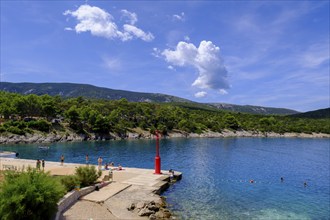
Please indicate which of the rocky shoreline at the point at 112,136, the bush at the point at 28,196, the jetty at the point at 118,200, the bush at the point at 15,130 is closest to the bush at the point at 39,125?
the rocky shoreline at the point at 112,136

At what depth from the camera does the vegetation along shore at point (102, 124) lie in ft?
315

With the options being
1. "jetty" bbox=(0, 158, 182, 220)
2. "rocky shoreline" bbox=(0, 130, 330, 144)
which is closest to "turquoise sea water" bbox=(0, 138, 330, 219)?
"jetty" bbox=(0, 158, 182, 220)

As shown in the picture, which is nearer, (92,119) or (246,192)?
(246,192)

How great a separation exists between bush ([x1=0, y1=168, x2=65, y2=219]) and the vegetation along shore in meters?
79.7

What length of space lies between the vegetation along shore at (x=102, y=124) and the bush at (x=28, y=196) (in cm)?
7969

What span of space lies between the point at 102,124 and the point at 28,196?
317ft

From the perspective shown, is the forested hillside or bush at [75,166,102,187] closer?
bush at [75,166,102,187]

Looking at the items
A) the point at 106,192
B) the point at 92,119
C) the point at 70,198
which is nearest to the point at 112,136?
the point at 92,119

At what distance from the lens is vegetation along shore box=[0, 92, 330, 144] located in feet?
315

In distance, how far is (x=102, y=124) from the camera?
4306 inches

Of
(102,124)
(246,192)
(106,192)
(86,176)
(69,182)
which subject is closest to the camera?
(69,182)

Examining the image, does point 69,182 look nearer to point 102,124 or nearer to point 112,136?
point 102,124

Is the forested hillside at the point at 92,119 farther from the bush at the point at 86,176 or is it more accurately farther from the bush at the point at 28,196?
the bush at the point at 28,196

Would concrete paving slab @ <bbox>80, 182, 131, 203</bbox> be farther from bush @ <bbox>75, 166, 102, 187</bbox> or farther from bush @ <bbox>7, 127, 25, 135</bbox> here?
bush @ <bbox>7, 127, 25, 135</bbox>
